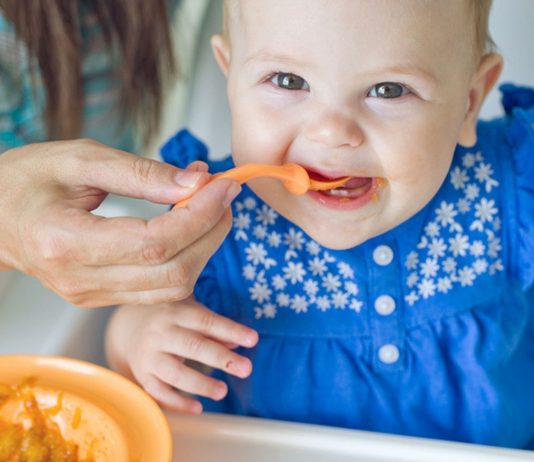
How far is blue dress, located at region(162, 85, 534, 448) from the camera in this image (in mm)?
839

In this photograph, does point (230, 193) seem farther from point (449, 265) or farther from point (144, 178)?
point (449, 265)

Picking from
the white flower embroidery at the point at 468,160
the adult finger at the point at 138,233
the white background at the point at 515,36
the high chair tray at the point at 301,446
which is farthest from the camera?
the white background at the point at 515,36

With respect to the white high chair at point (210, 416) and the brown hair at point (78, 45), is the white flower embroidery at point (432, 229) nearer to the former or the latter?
the white high chair at point (210, 416)

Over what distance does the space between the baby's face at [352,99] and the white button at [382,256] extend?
5cm

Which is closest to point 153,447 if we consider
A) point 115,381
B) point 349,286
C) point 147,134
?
point 115,381


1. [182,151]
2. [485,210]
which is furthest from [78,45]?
[485,210]

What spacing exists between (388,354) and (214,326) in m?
0.20

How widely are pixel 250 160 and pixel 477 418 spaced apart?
395mm

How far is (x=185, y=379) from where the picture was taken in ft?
2.55

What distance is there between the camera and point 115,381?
2.23 feet

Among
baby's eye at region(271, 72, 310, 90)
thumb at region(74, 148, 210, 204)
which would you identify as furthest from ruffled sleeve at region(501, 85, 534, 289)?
thumb at region(74, 148, 210, 204)

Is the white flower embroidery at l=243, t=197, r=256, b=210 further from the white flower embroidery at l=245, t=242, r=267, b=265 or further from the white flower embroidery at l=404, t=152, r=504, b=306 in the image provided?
the white flower embroidery at l=404, t=152, r=504, b=306

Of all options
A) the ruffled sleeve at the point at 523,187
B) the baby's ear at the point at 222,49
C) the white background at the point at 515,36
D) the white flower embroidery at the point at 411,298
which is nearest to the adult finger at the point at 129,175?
the baby's ear at the point at 222,49

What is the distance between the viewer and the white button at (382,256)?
0.83 m
